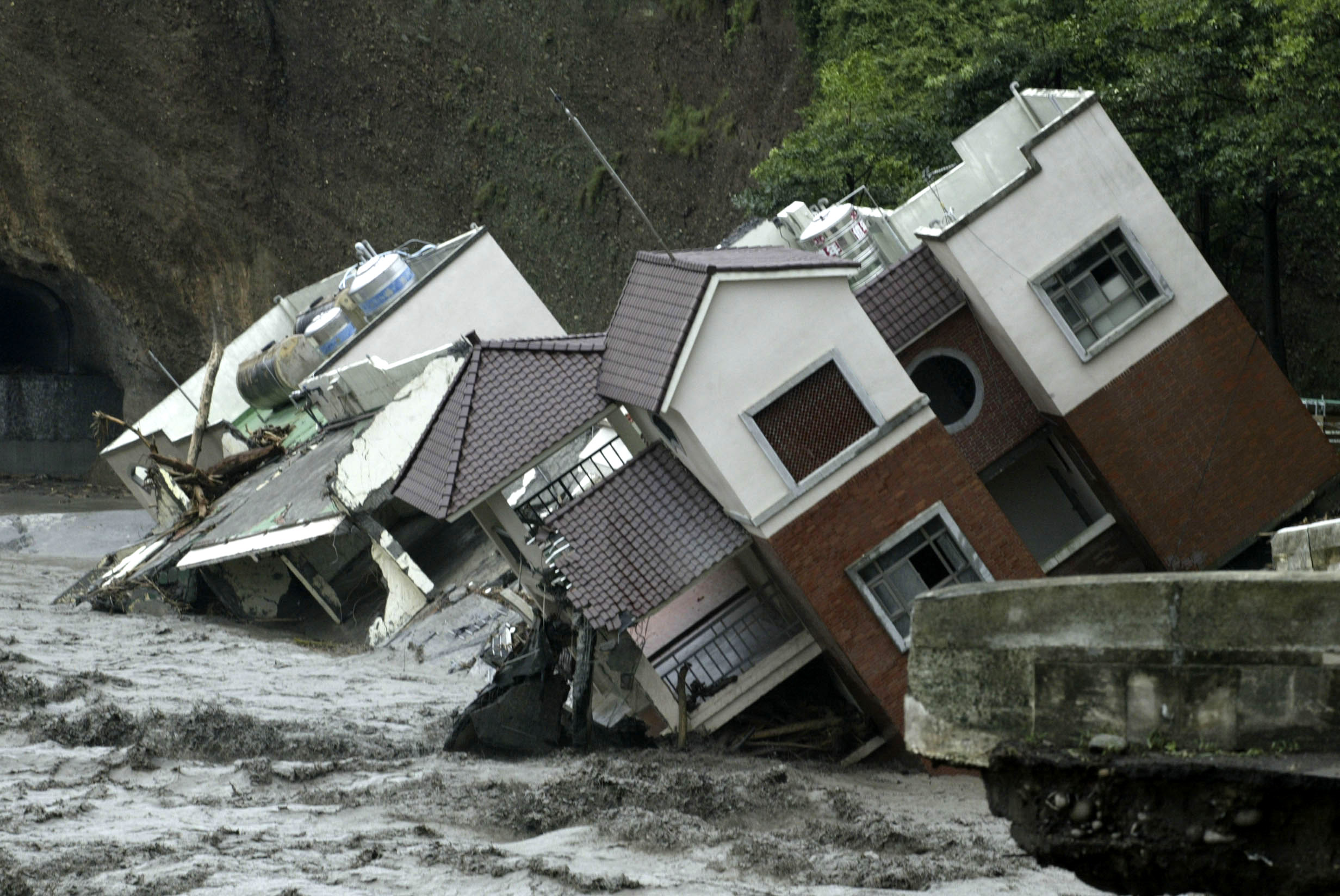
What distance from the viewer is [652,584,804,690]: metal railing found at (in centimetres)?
1593

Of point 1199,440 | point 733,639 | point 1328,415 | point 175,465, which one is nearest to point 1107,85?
point 1328,415

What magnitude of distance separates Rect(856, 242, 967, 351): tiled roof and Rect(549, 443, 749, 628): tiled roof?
340cm

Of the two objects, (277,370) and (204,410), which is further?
(277,370)

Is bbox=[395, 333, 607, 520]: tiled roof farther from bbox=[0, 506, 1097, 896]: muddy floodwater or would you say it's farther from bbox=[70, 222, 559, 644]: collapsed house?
bbox=[70, 222, 559, 644]: collapsed house

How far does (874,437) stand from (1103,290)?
3938 mm

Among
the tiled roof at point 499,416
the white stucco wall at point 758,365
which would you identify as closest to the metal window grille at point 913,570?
the white stucco wall at point 758,365

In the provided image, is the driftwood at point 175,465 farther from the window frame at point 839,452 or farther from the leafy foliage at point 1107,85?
the window frame at point 839,452

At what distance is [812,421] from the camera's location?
48.4 ft

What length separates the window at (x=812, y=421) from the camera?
1462 cm

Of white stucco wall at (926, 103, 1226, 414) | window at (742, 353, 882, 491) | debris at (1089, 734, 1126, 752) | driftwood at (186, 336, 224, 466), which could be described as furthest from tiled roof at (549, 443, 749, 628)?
driftwood at (186, 336, 224, 466)

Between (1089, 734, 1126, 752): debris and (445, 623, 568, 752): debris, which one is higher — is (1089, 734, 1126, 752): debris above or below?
below

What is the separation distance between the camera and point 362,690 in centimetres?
1822

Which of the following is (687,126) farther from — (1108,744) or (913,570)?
(1108,744)

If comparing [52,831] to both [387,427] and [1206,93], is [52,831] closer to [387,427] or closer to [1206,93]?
[387,427]
